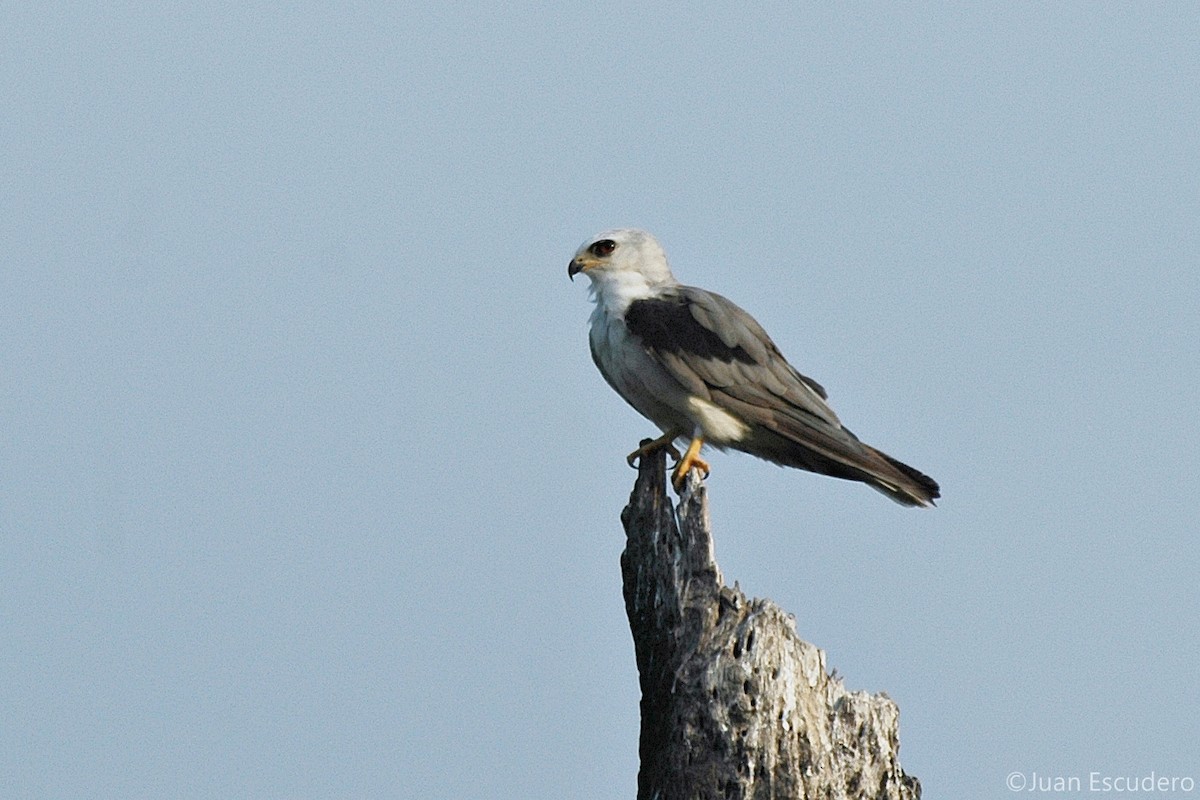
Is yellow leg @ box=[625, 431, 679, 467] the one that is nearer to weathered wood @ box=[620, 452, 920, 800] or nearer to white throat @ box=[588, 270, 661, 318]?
white throat @ box=[588, 270, 661, 318]

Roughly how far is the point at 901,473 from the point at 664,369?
144 cm

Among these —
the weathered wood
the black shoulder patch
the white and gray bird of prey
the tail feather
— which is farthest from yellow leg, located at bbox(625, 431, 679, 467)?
the weathered wood

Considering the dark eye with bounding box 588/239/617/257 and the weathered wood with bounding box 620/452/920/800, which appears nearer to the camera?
the weathered wood with bounding box 620/452/920/800

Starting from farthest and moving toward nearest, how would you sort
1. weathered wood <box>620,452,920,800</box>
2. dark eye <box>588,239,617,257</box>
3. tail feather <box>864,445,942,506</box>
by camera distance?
dark eye <box>588,239,617,257</box>
tail feather <box>864,445,942,506</box>
weathered wood <box>620,452,920,800</box>

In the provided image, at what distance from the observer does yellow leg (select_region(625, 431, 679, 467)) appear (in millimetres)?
8969

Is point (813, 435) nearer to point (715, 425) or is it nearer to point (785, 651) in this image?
point (715, 425)

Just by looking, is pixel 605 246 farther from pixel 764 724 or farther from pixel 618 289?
pixel 764 724

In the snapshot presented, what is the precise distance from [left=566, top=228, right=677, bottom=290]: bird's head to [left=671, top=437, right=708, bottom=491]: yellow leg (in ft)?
4.34

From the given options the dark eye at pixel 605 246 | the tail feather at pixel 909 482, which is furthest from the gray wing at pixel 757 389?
the dark eye at pixel 605 246

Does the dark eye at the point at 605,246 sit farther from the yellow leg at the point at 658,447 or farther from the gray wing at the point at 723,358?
the yellow leg at the point at 658,447

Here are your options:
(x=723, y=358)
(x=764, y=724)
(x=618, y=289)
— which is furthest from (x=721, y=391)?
(x=764, y=724)

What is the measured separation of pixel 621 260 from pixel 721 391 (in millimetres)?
1376

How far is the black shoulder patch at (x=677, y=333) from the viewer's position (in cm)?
898

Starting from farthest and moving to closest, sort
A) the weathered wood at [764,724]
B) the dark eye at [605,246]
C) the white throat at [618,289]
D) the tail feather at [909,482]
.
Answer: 1. the dark eye at [605,246]
2. the white throat at [618,289]
3. the tail feather at [909,482]
4. the weathered wood at [764,724]
